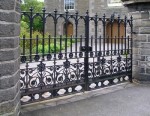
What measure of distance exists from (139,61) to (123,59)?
1.47 ft

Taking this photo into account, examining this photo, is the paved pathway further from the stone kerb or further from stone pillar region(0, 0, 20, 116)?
the stone kerb

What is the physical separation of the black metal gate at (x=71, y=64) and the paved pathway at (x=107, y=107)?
0.54 m

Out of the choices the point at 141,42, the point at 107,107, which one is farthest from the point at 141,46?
the point at 107,107

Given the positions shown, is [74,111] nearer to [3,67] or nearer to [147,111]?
[147,111]

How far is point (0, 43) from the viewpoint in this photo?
3.91m

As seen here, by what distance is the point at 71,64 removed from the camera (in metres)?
6.39

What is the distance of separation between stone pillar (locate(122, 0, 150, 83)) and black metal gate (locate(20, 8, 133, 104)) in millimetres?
171

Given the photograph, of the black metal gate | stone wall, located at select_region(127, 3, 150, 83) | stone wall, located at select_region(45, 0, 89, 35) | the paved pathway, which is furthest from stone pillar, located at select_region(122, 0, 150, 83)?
stone wall, located at select_region(45, 0, 89, 35)

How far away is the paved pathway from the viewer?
5.11m

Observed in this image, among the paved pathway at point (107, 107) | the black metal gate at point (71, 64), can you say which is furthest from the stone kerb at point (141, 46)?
the paved pathway at point (107, 107)

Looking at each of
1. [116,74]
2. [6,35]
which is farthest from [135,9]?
[6,35]

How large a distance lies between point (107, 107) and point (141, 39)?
10.0ft

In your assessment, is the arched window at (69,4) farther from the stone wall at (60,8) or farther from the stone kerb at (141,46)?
the stone kerb at (141,46)

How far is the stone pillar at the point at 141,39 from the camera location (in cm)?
775
